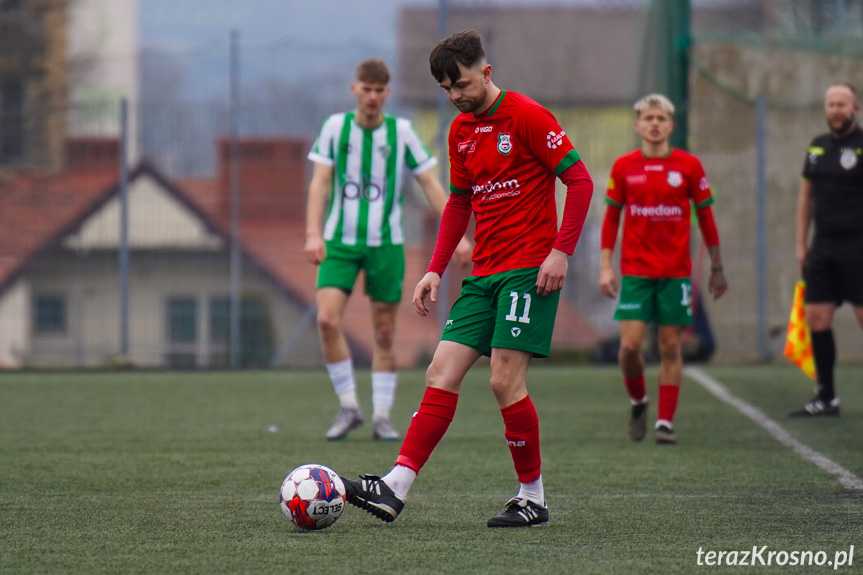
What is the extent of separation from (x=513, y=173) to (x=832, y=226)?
13.2 ft

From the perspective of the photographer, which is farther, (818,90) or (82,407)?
(818,90)

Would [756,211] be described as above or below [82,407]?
above

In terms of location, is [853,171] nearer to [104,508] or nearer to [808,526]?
[808,526]

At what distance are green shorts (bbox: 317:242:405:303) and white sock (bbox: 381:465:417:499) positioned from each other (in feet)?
8.80

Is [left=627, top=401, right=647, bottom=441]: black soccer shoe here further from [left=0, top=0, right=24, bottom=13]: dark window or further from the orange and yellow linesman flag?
[left=0, top=0, right=24, bottom=13]: dark window

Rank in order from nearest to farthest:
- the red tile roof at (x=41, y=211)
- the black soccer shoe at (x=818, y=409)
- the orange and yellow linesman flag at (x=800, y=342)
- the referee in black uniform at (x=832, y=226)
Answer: the referee in black uniform at (x=832, y=226) < the black soccer shoe at (x=818, y=409) < the orange and yellow linesman flag at (x=800, y=342) < the red tile roof at (x=41, y=211)

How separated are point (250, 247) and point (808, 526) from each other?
32.6 ft

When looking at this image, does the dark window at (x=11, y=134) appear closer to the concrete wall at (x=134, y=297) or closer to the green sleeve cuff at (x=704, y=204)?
the concrete wall at (x=134, y=297)

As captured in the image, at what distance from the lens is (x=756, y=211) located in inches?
516

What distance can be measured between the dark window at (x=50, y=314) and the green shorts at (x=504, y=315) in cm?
995

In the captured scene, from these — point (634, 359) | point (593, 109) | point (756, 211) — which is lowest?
point (634, 359)

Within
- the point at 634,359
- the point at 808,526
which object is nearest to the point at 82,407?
the point at 634,359

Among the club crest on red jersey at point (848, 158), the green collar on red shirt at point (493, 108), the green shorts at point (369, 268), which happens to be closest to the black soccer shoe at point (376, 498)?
the green collar on red shirt at point (493, 108)

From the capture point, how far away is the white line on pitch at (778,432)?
513 cm
